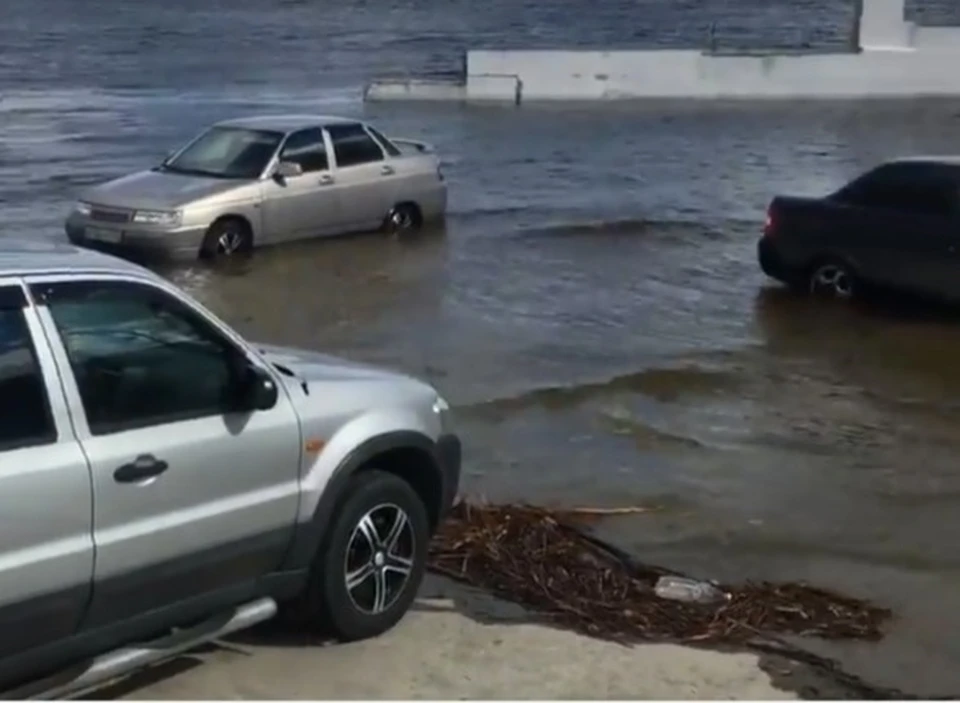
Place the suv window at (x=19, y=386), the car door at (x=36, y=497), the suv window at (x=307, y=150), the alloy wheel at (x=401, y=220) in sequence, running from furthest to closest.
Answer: the alloy wheel at (x=401, y=220)
the suv window at (x=307, y=150)
the suv window at (x=19, y=386)
the car door at (x=36, y=497)

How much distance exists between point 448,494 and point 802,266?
35.1 ft

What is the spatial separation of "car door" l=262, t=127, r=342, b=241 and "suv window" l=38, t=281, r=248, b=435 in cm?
1322

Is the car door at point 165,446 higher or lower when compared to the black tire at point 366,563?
higher

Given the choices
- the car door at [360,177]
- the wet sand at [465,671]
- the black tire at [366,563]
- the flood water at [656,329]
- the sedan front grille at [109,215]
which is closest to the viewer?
the wet sand at [465,671]

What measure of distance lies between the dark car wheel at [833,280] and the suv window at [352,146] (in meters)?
6.22

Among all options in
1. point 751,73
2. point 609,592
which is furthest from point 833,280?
point 751,73

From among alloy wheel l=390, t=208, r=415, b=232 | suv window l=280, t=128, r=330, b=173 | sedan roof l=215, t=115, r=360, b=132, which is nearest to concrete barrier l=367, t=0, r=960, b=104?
alloy wheel l=390, t=208, r=415, b=232

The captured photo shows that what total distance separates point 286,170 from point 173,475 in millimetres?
14038

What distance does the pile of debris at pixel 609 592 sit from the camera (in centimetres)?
779

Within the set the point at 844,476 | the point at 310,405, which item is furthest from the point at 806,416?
the point at 310,405

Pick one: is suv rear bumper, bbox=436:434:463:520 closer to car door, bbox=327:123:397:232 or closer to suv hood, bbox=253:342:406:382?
suv hood, bbox=253:342:406:382

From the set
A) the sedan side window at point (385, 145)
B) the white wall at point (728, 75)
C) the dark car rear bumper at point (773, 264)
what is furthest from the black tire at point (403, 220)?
the white wall at point (728, 75)

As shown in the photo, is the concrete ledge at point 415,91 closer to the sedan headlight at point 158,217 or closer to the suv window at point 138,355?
the sedan headlight at point 158,217

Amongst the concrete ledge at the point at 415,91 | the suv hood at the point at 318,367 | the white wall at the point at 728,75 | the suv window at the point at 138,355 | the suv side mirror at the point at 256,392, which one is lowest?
the concrete ledge at the point at 415,91
